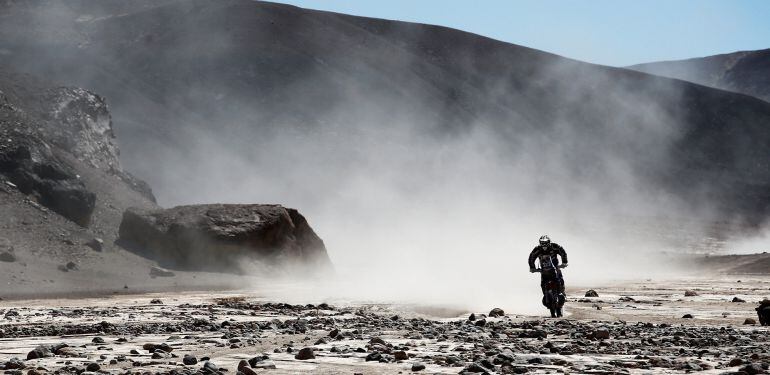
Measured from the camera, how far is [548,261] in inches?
881

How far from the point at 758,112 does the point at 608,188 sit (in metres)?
49.9

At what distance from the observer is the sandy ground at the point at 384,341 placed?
11336 millimetres

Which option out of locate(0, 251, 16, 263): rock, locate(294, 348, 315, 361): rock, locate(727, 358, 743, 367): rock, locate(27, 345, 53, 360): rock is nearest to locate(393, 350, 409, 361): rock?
locate(294, 348, 315, 361): rock

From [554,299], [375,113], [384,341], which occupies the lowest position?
[384,341]

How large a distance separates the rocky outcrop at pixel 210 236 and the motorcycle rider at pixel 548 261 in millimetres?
26428

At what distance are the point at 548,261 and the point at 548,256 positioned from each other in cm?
16

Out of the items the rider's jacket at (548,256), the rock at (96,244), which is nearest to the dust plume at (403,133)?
the rock at (96,244)

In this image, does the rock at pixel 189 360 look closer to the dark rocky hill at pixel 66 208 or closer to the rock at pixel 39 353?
the rock at pixel 39 353

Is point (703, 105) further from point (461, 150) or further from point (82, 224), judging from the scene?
point (82, 224)

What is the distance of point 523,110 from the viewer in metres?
146

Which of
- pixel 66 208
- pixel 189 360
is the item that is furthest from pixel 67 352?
pixel 66 208

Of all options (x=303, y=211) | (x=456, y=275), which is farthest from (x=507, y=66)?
(x=456, y=275)

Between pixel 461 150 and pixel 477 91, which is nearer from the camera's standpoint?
pixel 461 150

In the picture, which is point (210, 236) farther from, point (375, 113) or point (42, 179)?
point (375, 113)
